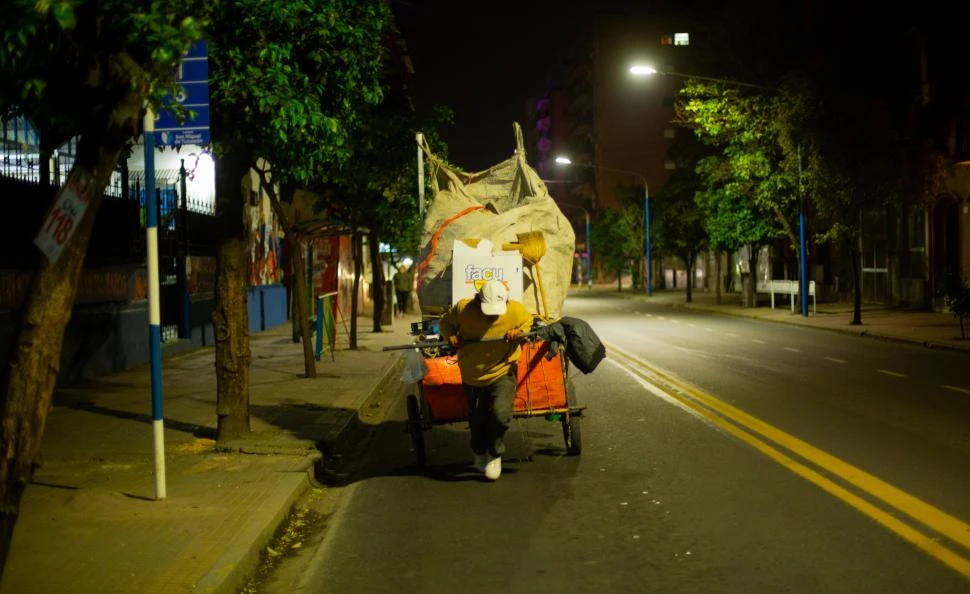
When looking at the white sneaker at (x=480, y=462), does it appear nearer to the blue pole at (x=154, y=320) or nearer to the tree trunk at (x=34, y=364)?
the blue pole at (x=154, y=320)

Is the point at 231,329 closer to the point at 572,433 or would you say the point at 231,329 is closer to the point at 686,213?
the point at 572,433

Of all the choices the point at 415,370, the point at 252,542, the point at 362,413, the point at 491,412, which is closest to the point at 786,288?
the point at 362,413

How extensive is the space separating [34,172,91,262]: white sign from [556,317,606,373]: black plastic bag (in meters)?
4.50

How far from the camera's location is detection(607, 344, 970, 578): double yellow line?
6.60 meters

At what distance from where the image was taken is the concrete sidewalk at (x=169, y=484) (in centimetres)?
607

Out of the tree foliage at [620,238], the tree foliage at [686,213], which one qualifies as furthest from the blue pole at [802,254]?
the tree foliage at [620,238]

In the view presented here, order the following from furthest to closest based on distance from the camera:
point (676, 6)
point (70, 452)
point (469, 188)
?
1. point (676, 6)
2. point (469, 188)
3. point (70, 452)

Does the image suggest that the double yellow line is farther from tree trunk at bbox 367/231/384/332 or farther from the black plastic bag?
tree trunk at bbox 367/231/384/332

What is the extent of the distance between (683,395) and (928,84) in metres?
24.4

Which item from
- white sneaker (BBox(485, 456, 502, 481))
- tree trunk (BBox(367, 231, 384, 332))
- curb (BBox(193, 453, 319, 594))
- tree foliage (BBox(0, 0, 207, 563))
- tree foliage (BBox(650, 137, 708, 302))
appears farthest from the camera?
tree foliage (BBox(650, 137, 708, 302))

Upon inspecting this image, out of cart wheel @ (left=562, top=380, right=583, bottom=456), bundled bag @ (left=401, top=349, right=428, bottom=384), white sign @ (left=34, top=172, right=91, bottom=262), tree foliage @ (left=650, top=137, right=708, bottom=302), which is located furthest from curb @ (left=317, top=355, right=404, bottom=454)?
tree foliage @ (left=650, top=137, right=708, bottom=302)

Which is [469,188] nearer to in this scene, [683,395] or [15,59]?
[683,395]

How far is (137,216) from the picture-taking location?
19875mm

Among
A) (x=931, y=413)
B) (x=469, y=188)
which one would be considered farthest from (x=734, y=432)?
(x=469, y=188)
